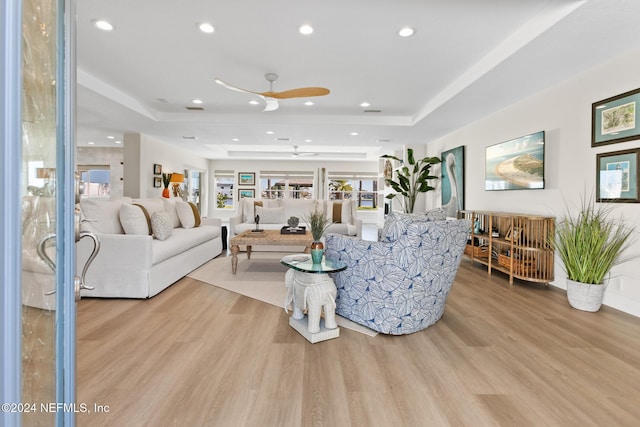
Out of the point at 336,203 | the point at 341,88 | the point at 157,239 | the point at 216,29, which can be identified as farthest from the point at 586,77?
the point at 157,239

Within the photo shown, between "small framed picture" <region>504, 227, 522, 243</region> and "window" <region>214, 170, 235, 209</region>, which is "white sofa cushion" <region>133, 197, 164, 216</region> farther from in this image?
"window" <region>214, 170, 235, 209</region>

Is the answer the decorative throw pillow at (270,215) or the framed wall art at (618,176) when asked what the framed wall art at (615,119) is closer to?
the framed wall art at (618,176)

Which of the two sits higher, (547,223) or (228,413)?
(547,223)

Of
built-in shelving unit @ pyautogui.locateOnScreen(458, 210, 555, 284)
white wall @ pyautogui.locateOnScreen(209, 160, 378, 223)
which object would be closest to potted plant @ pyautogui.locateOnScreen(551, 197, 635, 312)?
built-in shelving unit @ pyautogui.locateOnScreen(458, 210, 555, 284)

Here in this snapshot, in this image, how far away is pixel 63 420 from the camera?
3.04ft

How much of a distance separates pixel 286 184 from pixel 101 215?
27.9ft

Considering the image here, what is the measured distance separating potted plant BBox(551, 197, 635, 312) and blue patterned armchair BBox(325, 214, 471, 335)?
1.39m

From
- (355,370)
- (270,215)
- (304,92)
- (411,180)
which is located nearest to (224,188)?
(270,215)

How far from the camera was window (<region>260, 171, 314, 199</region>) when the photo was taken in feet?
38.1

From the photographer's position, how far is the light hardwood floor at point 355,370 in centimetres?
152

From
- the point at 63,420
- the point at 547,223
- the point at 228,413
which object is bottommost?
the point at 228,413

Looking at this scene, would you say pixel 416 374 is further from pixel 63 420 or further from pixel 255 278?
pixel 255 278

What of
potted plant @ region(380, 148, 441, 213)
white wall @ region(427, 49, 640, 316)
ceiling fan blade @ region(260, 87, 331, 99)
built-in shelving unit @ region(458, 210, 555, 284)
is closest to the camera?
white wall @ region(427, 49, 640, 316)

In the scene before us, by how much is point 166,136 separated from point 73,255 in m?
6.84
